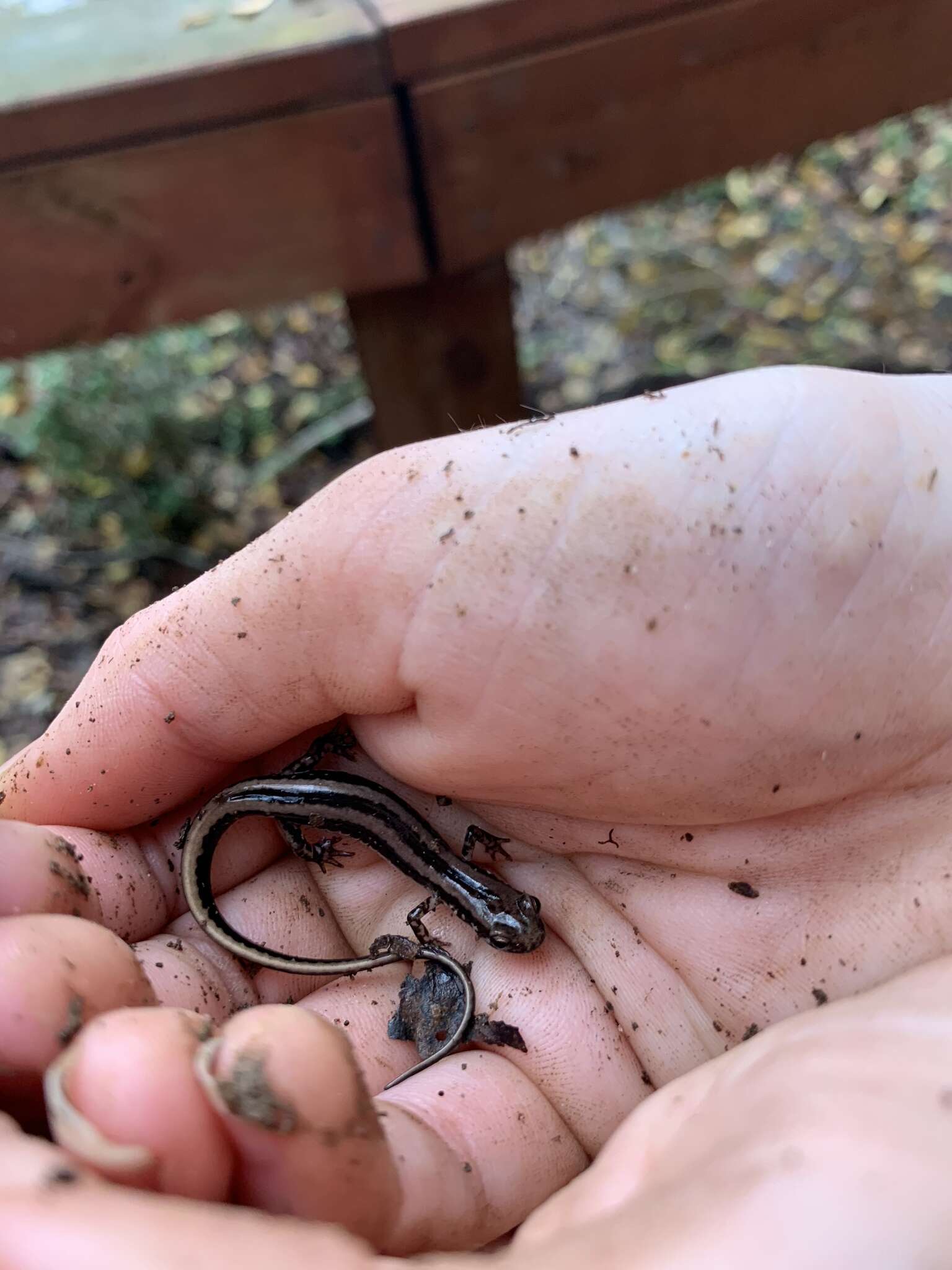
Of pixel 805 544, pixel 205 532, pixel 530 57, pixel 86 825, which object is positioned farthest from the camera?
pixel 205 532

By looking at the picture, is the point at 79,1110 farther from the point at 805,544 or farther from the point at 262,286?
the point at 262,286

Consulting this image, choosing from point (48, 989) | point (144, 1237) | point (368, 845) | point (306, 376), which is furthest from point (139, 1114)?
point (306, 376)

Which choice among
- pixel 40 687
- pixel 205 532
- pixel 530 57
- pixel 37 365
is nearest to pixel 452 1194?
pixel 530 57

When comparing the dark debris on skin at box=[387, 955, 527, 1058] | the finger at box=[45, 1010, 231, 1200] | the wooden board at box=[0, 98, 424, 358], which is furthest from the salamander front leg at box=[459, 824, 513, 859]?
the wooden board at box=[0, 98, 424, 358]

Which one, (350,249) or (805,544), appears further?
(350,249)

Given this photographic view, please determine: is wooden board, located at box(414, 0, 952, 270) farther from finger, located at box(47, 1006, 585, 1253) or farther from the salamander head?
finger, located at box(47, 1006, 585, 1253)

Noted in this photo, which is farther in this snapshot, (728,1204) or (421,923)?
(421,923)

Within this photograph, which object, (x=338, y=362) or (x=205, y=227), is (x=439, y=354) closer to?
(x=205, y=227)
